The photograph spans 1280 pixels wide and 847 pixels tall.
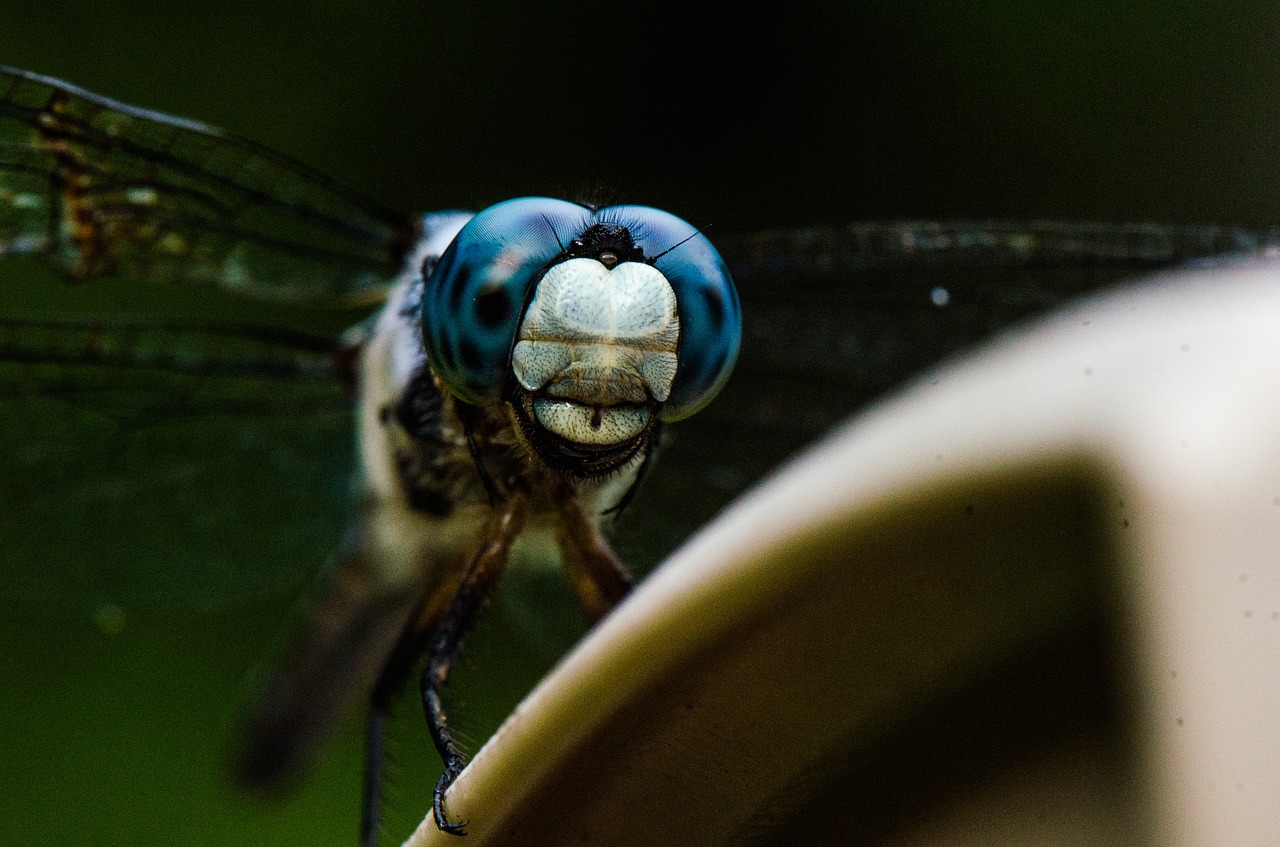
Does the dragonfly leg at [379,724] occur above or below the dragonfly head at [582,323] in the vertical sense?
below

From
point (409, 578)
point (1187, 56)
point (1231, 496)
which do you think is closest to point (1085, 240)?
point (409, 578)

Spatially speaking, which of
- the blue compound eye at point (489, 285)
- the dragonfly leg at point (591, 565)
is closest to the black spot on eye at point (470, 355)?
the blue compound eye at point (489, 285)

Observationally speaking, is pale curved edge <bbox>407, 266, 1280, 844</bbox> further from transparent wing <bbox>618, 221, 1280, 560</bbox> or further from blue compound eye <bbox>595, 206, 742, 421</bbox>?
transparent wing <bbox>618, 221, 1280, 560</bbox>

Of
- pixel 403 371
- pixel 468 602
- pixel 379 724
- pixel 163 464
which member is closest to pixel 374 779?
pixel 379 724

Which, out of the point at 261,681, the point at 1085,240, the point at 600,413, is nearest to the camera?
the point at 600,413

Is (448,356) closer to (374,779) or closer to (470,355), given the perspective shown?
(470,355)

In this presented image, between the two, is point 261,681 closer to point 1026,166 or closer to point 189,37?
point 189,37

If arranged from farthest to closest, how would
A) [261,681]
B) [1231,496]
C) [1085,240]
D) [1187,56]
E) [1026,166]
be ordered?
[1026,166]
[1187,56]
[261,681]
[1085,240]
[1231,496]

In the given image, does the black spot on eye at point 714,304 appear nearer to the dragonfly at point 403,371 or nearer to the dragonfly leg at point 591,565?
the dragonfly at point 403,371
